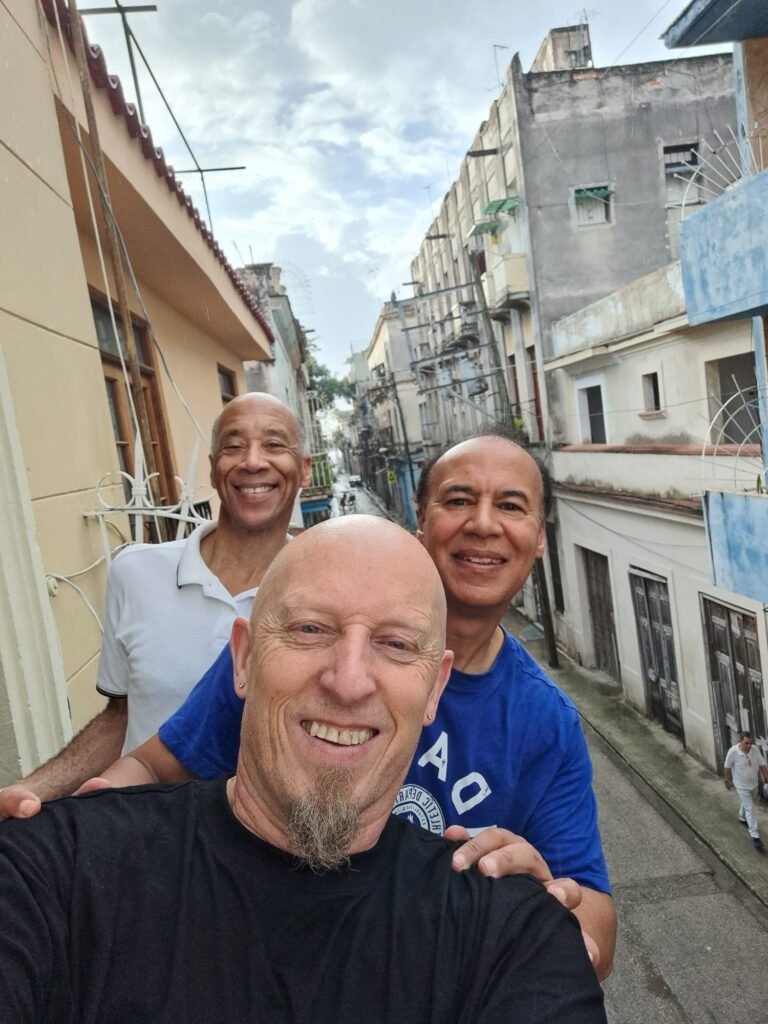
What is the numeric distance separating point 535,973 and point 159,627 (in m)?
1.50

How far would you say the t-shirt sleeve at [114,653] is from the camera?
7.80 feet

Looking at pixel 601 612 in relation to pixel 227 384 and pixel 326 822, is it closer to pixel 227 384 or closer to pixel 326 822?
pixel 227 384

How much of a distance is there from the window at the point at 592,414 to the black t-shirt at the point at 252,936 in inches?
526

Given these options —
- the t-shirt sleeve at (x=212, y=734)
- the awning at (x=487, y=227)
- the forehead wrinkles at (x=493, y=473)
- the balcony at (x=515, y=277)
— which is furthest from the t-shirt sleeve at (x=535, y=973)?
the awning at (x=487, y=227)

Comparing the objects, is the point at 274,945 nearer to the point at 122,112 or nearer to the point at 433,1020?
the point at 433,1020

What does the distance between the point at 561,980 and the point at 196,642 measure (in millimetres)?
1428

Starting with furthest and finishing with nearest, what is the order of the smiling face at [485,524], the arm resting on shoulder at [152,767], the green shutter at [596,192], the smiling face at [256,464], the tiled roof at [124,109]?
1. the green shutter at [596,192]
2. the tiled roof at [124,109]
3. the smiling face at [256,464]
4. the smiling face at [485,524]
5. the arm resting on shoulder at [152,767]

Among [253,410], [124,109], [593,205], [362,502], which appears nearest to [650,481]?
[593,205]

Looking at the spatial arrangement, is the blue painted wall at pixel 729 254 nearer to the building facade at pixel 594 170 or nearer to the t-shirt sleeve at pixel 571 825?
the t-shirt sleeve at pixel 571 825

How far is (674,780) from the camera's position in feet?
31.8

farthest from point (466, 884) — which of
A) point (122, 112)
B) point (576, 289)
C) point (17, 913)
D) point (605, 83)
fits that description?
point (605, 83)

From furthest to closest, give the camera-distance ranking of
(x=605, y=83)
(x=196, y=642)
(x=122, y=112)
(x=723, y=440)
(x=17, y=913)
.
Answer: (x=605, y=83)
(x=723, y=440)
(x=122, y=112)
(x=196, y=642)
(x=17, y=913)

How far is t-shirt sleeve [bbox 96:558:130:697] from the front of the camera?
2.38 m

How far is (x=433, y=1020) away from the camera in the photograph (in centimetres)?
118
